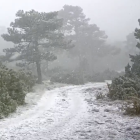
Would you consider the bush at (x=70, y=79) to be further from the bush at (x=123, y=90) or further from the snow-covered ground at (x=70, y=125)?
the snow-covered ground at (x=70, y=125)

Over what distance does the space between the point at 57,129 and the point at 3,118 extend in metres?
3.21

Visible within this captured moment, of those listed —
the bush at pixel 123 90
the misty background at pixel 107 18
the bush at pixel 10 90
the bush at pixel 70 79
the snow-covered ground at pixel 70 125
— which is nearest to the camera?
the snow-covered ground at pixel 70 125

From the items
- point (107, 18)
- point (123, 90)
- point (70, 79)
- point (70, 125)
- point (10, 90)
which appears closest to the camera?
point (70, 125)

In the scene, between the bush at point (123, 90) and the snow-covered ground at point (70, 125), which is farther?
the bush at point (123, 90)

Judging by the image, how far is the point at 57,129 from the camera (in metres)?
8.66

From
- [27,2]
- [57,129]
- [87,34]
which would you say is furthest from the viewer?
[27,2]

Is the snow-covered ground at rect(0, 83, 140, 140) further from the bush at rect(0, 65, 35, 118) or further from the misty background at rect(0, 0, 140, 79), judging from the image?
the misty background at rect(0, 0, 140, 79)

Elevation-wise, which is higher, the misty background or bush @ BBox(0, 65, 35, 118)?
the misty background

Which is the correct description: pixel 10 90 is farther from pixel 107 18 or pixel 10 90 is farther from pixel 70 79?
pixel 107 18

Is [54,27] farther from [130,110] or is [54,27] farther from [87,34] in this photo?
[87,34]

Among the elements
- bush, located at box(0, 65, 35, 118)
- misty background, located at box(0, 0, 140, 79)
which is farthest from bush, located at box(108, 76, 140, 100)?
misty background, located at box(0, 0, 140, 79)

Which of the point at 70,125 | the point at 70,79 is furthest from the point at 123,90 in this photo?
the point at 70,79

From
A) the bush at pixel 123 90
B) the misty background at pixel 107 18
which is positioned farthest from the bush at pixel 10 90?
the misty background at pixel 107 18

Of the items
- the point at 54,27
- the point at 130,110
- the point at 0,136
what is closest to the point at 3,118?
the point at 0,136
